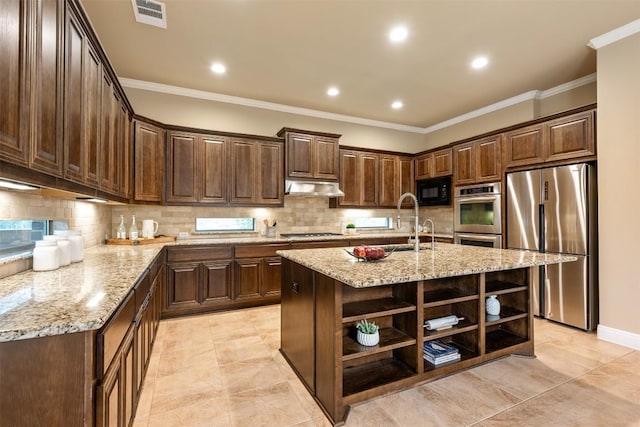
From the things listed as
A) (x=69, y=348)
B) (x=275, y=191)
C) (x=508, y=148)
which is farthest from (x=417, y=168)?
(x=69, y=348)

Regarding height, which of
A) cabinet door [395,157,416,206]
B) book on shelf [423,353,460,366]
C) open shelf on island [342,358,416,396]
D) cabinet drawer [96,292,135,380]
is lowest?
open shelf on island [342,358,416,396]

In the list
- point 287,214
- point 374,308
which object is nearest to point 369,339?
point 374,308

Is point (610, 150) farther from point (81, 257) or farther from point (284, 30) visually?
point (81, 257)

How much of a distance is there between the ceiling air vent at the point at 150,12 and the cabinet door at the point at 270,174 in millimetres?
1871

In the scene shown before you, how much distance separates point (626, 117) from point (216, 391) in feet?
14.2

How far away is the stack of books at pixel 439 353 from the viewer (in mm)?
2154

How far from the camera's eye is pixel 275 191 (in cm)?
441

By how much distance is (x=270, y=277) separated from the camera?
13.3ft

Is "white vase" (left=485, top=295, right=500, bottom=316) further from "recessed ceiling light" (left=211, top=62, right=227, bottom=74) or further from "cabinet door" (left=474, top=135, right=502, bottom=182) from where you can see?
"recessed ceiling light" (left=211, top=62, right=227, bottom=74)

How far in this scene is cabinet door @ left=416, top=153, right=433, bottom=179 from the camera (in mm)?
5309

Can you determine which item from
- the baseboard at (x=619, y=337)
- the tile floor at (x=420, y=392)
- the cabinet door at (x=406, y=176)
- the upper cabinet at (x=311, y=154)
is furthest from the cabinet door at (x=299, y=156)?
the baseboard at (x=619, y=337)

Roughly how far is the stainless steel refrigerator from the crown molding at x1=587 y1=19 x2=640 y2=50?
47.2 inches

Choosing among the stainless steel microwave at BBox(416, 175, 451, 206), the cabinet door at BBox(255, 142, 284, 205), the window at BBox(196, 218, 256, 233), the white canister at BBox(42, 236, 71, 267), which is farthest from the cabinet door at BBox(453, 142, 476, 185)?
the white canister at BBox(42, 236, 71, 267)

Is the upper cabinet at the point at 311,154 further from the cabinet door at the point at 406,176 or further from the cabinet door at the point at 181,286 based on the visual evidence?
the cabinet door at the point at 181,286
